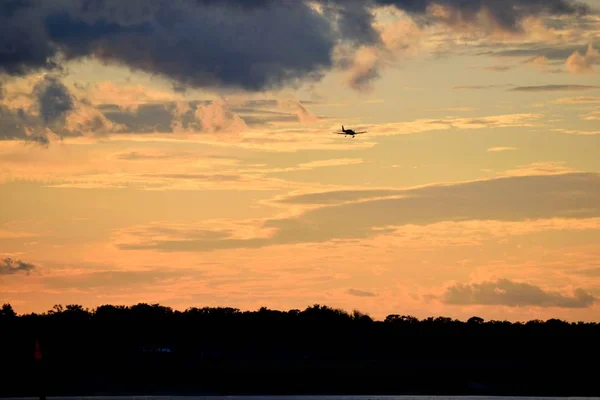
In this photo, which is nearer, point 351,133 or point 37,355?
point 37,355

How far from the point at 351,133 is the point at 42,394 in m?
59.1

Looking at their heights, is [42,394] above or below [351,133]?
below

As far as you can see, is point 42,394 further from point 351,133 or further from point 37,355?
point 351,133

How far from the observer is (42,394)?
10544cm

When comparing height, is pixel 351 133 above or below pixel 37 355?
above

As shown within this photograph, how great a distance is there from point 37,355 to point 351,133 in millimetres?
60200

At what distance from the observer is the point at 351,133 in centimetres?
15238

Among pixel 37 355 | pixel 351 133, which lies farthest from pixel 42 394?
pixel 351 133

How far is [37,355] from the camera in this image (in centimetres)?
10238

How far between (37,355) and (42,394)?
15.4 ft

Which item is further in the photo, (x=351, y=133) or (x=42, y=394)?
(x=351, y=133)
